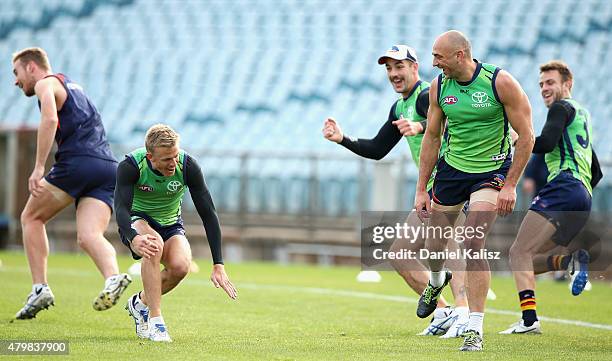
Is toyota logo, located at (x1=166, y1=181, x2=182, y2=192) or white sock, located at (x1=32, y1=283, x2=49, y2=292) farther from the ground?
toyota logo, located at (x1=166, y1=181, x2=182, y2=192)

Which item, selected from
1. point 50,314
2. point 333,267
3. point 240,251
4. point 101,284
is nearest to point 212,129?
point 240,251

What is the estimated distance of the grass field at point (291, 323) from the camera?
678 centimetres

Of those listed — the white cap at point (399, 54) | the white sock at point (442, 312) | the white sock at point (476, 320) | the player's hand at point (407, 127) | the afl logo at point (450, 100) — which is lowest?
the white sock at point (442, 312)

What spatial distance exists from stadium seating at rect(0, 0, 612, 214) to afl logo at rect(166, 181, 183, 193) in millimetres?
13350

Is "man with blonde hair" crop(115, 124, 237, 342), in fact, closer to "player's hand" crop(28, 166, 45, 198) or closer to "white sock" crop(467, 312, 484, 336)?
"player's hand" crop(28, 166, 45, 198)

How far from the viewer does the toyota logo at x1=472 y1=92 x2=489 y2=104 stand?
7105 millimetres

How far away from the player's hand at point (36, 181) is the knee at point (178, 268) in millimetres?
1626

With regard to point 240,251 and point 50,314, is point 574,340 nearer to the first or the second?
point 50,314

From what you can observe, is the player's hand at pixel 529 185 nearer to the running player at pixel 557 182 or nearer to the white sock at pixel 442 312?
the running player at pixel 557 182

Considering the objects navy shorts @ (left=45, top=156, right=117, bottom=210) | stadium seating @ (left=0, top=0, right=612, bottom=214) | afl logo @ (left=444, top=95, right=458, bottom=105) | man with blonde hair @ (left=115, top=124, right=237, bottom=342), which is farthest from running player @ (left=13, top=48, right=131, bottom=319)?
stadium seating @ (left=0, top=0, right=612, bottom=214)

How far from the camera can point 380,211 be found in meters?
18.3

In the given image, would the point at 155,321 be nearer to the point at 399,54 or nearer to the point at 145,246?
the point at 145,246

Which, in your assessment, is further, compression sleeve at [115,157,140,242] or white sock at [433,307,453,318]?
white sock at [433,307,453,318]

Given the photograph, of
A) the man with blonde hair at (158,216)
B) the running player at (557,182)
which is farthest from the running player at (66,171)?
the running player at (557,182)
